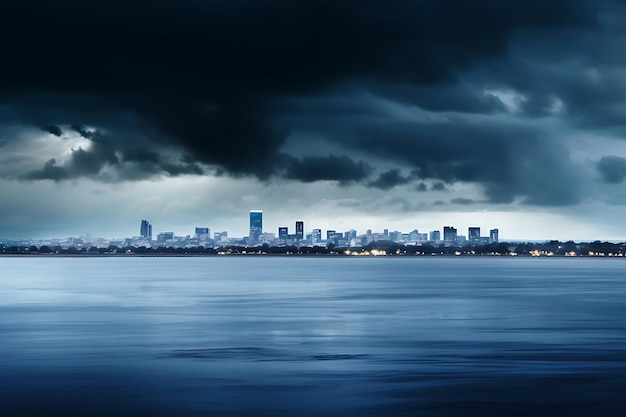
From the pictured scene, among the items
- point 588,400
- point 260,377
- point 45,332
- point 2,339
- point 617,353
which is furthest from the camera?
point 45,332

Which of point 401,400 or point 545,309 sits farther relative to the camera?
point 545,309

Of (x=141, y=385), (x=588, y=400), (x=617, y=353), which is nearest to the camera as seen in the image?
(x=588, y=400)

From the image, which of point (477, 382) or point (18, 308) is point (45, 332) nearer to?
point (18, 308)

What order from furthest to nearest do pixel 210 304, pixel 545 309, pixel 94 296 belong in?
1. pixel 94 296
2. pixel 210 304
3. pixel 545 309

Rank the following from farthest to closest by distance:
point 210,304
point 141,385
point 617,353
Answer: point 210,304 < point 617,353 < point 141,385

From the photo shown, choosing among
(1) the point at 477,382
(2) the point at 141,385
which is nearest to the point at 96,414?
(2) the point at 141,385

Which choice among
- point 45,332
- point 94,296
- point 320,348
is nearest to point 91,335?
point 45,332

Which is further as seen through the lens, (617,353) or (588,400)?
(617,353)

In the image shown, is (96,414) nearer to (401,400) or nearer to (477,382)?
A: (401,400)

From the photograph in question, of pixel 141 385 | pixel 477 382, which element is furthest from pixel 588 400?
pixel 141 385
